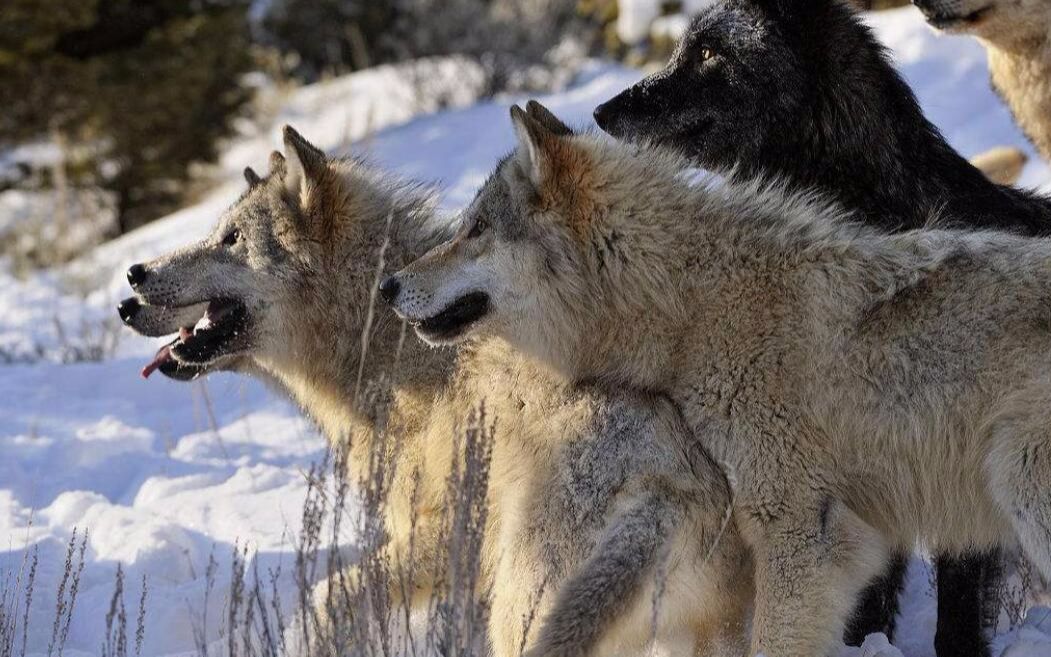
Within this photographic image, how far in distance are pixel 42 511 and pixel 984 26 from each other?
4986 millimetres

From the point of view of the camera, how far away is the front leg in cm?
412

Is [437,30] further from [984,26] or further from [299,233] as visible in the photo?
[299,233]

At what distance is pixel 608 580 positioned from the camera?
416 centimetres

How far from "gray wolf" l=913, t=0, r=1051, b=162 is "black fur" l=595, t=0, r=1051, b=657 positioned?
3.11 ft

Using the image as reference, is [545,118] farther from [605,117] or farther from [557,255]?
[605,117]

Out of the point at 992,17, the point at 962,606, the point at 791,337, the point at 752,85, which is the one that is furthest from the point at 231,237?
the point at 992,17

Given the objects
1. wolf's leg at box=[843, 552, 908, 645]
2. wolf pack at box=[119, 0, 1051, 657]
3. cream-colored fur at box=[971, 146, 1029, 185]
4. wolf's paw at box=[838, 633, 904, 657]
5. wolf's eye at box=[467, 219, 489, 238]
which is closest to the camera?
wolf pack at box=[119, 0, 1051, 657]

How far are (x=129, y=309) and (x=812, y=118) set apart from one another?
2.83 metres

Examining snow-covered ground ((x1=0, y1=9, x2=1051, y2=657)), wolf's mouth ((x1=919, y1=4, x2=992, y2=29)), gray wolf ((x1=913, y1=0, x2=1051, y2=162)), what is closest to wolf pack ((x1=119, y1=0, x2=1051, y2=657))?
snow-covered ground ((x1=0, y1=9, x2=1051, y2=657))

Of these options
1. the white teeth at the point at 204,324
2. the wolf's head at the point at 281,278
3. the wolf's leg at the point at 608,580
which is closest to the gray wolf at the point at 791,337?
the wolf's leg at the point at 608,580

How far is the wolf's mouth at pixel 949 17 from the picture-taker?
6625 mm

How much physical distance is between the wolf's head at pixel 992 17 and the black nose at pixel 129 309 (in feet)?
12.4

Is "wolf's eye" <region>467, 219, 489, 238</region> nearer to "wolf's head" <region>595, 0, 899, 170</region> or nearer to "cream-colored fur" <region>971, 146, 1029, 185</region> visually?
"wolf's head" <region>595, 0, 899, 170</region>

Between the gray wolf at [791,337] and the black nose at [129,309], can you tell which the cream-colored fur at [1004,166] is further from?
the black nose at [129,309]
